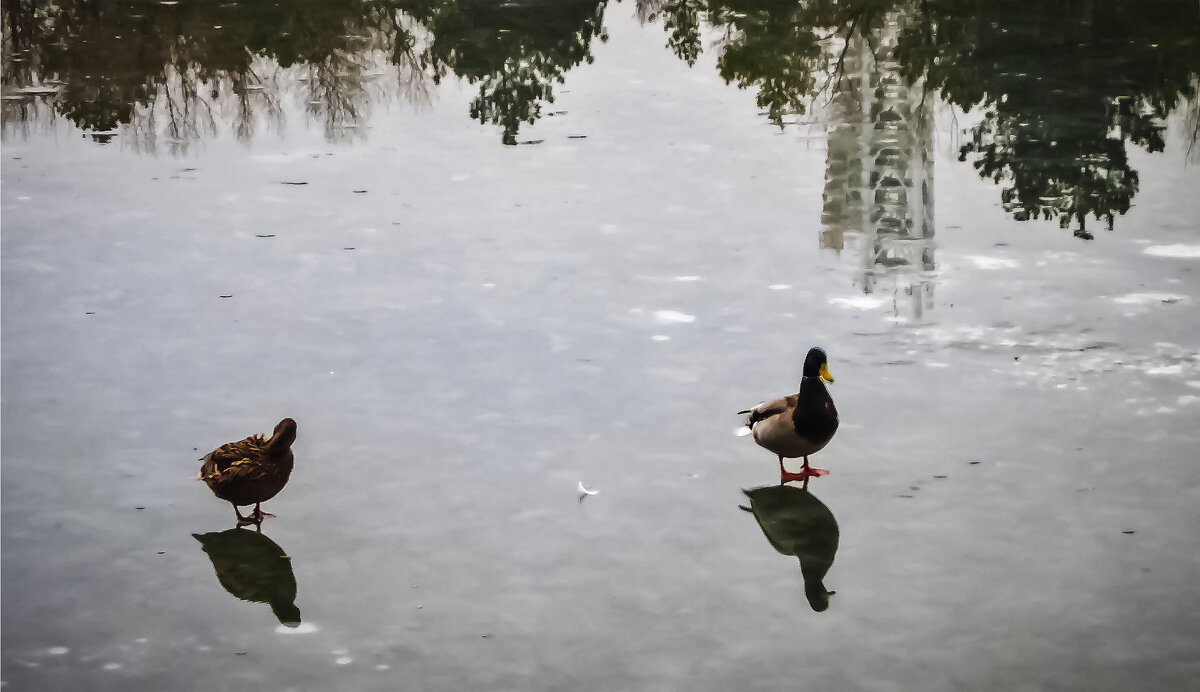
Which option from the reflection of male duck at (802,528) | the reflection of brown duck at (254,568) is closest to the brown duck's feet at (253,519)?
the reflection of brown duck at (254,568)

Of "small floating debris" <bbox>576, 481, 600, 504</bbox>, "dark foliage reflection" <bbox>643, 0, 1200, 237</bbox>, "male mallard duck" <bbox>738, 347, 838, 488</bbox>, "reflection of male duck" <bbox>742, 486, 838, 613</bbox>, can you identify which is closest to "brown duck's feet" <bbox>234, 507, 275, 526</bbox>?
"small floating debris" <bbox>576, 481, 600, 504</bbox>

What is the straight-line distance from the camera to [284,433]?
5152 mm

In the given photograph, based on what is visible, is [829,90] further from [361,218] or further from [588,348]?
[588,348]

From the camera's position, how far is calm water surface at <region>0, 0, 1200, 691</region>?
4.60 metres

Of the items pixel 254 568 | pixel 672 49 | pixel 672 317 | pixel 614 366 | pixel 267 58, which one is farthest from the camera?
pixel 672 49

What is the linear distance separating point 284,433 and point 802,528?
7.00 ft

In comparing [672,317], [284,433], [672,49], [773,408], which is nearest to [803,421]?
[773,408]

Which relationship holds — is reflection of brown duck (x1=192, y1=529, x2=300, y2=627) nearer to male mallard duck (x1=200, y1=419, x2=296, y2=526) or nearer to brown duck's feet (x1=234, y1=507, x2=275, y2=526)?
brown duck's feet (x1=234, y1=507, x2=275, y2=526)

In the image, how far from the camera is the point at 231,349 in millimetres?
6930

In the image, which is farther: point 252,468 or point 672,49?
point 672,49

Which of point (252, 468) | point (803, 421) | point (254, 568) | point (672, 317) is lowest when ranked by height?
point (254, 568)

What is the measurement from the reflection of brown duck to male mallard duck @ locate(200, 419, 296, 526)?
161 millimetres

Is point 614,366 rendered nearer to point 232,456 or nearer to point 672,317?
point 672,317

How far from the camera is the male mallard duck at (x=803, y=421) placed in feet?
17.5
